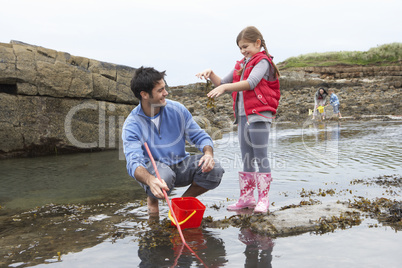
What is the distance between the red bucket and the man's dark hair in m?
1.13

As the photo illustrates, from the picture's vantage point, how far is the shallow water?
279 centimetres

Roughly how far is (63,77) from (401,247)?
8763mm

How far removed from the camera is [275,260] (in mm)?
2711

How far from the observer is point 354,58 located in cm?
4578

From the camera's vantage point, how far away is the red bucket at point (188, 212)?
3.35 meters

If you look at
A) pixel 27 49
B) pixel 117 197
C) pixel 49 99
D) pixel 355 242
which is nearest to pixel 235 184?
pixel 117 197

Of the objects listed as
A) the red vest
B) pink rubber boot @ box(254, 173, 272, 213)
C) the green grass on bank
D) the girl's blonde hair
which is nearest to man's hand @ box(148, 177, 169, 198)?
pink rubber boot @ box(254, 173, 272, 213)

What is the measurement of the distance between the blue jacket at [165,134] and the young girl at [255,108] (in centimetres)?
52

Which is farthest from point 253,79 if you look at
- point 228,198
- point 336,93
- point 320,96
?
point 336,93

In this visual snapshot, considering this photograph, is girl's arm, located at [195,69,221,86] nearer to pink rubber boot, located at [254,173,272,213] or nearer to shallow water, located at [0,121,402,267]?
pink rubber boot, located at [254,173,272,213]

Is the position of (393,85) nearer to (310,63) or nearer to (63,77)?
(310,63)

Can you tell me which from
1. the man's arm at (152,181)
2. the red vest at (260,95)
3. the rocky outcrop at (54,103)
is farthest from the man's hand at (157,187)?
the rocky outcrop at (54,103)

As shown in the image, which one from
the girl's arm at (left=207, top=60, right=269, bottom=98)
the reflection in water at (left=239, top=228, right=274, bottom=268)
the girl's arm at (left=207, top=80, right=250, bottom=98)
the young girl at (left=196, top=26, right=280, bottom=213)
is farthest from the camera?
the young girl at (left=196, top=26, right=280, bottom=213)

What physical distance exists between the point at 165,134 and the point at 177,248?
1.33 metres
